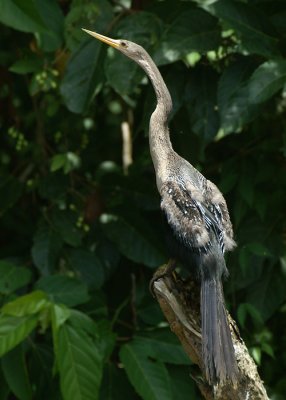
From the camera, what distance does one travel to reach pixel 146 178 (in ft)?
16.1

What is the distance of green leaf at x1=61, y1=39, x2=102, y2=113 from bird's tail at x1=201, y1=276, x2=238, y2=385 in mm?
1494

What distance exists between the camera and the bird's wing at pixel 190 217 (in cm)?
331

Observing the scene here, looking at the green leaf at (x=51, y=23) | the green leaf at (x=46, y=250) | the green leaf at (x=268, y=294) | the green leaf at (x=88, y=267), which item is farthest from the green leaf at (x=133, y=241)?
the green leaf at (x=51, y=23)

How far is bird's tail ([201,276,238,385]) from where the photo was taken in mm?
2965

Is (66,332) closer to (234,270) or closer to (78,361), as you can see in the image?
(78,361)

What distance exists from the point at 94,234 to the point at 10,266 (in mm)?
706

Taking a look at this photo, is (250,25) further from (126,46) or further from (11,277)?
(11,277)

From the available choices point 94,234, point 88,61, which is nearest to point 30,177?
point 94,234

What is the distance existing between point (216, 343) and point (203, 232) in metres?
0.46

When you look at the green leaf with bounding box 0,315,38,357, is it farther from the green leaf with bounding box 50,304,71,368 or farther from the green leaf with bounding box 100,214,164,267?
the green leaf with bounding box 100,214,164,267

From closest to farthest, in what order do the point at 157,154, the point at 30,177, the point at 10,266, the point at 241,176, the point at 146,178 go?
the point at 157,154
the point at 10,266
the point at 241,176
the point at 146,178
the point at 30,177

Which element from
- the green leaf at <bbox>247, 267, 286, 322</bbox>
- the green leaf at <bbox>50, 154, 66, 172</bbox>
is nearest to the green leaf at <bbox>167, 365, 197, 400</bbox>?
the green leaf at <bbox>247, 267, 286, 322</bbox>

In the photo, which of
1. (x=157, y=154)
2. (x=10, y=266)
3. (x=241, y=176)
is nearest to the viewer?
(x=157, y=154)

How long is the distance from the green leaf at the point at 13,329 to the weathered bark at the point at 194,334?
0.70 metres
